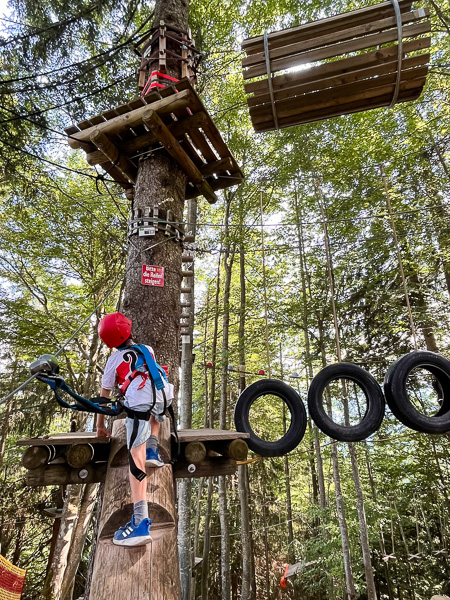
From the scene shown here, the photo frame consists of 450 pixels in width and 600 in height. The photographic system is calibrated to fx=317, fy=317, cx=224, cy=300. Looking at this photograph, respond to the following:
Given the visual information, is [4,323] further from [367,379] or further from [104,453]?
[367,379]

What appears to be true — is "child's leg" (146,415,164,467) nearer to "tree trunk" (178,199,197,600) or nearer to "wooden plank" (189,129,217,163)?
"wooden plank" (189,129,217,163)

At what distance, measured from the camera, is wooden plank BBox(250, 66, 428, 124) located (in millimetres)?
3107

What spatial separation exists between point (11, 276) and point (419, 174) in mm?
10770

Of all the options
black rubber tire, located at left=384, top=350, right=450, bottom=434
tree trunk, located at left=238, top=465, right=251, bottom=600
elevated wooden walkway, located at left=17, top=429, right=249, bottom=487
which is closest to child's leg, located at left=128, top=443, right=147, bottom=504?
elevated wooden walkway, located at left=17, top=429, right=249, bottom=487

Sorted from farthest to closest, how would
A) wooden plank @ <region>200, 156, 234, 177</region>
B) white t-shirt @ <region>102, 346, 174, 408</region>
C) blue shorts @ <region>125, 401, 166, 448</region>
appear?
wooden plank @ <region>200, 156, 234, 177</region>, white t-shirt @ <region>102, 346, 174, 408</region>, blue shorts @ <region>125, 401, 166, 448</region>

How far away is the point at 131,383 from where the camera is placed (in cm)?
204

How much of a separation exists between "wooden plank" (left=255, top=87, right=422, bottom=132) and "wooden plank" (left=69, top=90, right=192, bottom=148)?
1146 millimetres

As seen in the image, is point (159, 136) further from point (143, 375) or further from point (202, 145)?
point (143, 375)

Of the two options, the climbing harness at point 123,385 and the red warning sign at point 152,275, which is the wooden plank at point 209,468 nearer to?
the climbing harness at point 123,385

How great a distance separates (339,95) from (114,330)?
3.25m

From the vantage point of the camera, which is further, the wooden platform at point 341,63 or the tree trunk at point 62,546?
the tree trunk at point 62,546

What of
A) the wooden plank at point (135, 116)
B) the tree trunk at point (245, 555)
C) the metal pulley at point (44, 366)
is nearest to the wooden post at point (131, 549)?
the metal pulley at point (44, 366)

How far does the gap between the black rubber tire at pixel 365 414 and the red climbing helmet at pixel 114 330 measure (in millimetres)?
2153

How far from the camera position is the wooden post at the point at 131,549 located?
1.38 m
